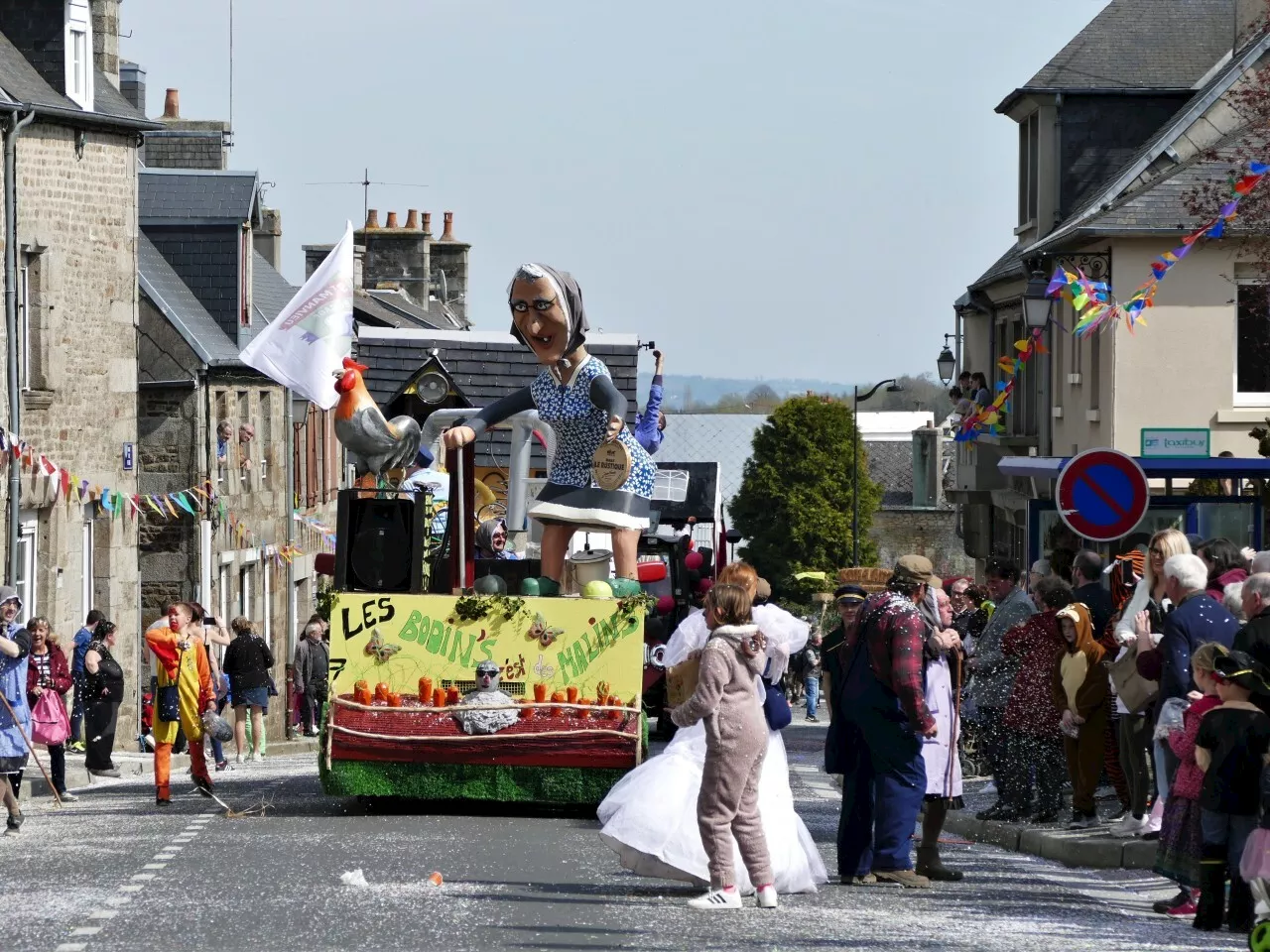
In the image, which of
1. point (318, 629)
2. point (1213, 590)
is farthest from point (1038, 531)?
point (318, 629)

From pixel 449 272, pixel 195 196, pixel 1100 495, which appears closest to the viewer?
pixel 1100 495

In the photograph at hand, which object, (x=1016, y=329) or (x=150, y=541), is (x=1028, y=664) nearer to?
(x=150, y=541)

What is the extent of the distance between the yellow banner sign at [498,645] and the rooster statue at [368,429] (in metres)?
1.35

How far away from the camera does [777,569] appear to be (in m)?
75.0

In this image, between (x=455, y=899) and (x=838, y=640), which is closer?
(x=455, y=899)

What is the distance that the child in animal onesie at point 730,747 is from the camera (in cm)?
1058

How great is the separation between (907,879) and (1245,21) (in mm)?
23218

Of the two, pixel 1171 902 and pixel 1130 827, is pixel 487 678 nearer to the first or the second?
pixel 1130 827

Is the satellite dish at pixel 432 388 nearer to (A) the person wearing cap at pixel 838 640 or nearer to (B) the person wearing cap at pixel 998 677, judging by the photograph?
(B) the person wearing cap at pixel 998 677

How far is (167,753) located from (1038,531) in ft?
23.1

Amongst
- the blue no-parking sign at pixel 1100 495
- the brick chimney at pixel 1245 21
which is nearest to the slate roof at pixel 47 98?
the blue no-parking sign at pixel 1100 495

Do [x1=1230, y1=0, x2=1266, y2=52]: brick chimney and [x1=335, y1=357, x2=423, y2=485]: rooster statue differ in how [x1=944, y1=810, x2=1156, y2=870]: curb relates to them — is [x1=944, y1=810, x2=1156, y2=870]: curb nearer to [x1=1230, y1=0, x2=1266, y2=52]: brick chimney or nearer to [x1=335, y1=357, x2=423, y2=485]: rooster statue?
[x1=335, y1=357, x2=423, y2=485]: rooster statue

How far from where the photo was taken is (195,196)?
3253cm

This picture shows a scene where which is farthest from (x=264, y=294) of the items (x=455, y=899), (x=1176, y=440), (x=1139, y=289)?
(x=455, y=899)
